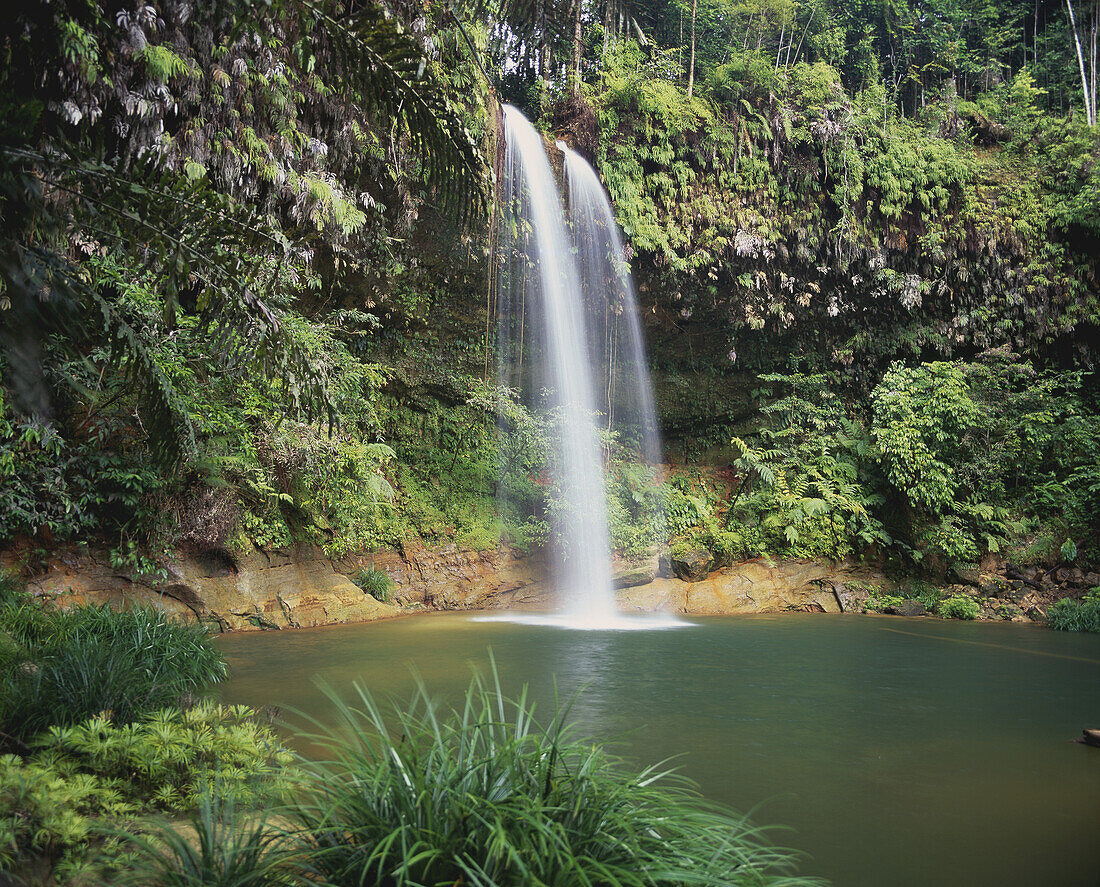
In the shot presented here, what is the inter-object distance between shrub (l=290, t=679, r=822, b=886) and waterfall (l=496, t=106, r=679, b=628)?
31.9 ft

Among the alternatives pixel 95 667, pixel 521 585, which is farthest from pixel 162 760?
pixel 521 585

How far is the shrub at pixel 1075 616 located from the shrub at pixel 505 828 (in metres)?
11.3

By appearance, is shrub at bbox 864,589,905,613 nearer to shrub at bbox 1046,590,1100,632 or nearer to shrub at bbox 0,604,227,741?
shrub at bbox 1046,590,1100,632

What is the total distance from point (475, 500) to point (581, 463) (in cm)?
239

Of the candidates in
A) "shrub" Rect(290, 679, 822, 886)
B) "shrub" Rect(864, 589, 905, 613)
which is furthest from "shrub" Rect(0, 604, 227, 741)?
"shrub" Rect(864, 589, 905, 613)

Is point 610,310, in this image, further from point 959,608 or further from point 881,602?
point 959,608

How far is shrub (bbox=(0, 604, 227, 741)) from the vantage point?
141 inches

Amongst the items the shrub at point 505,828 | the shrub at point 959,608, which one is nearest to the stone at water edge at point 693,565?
the shrub at point 959,608

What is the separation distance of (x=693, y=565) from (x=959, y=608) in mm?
4574

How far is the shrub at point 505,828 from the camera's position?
180 centimetres

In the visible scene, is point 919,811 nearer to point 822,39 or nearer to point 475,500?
point 475,500

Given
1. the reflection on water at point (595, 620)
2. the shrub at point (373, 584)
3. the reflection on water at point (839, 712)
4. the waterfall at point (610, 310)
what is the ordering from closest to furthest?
the reflection on water at point (839, 712), the reflection on water at point (595, 620), the shrub at point (373, 584), the waterfall at point (610, 310)

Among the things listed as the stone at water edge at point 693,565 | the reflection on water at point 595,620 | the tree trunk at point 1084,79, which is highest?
the tree trunk at point 1084,79

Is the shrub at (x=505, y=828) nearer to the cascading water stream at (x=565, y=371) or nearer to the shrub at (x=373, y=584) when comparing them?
the shrub at (x=373, y=584)
